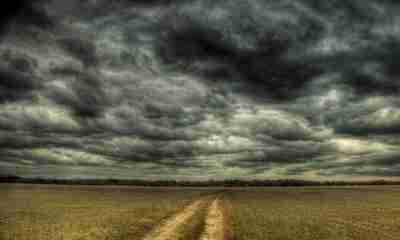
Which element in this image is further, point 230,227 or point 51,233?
point 230,227

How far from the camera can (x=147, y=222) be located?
31016 mm

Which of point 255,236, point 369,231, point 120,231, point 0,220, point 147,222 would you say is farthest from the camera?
point 0,220

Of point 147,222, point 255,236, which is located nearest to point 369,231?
point 255,236

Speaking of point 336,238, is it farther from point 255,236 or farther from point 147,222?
point 147,222

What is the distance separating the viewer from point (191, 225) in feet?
90.9

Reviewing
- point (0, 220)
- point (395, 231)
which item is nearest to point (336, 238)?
point (395, 231)

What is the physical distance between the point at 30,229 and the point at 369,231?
27.9 meters

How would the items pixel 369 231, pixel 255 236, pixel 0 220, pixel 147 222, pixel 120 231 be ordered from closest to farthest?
pixel 255 236
pixel 120 231
pixel 369 231
pixel 147 222
pixel 0 220

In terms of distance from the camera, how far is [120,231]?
2650 cm

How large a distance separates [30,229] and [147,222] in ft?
31.5

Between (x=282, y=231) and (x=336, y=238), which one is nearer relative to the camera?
(x=336, y=238)

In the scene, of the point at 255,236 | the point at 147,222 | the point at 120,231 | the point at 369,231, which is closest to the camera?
the point at 255,236

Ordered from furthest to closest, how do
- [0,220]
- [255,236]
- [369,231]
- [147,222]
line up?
[0,220]
[147,222]
[369,231]
[255,236]

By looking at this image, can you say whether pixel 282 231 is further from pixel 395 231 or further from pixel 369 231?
pixel 395 231
